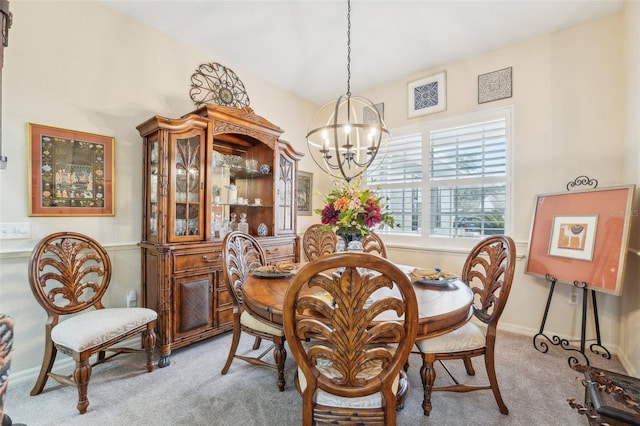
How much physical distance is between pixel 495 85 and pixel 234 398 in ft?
12.5

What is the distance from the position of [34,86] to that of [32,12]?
54 centimetres

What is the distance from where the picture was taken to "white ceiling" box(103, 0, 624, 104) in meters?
2.40

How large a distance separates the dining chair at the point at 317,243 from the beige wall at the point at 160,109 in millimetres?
1373

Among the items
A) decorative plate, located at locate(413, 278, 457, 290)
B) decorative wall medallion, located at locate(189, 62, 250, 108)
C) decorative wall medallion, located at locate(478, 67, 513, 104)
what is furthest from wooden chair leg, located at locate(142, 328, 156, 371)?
decorative wall medallion, located at locate(478, 67, 513, 104)

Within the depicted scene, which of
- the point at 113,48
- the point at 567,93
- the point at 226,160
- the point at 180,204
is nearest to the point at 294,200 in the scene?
the point at 226,160

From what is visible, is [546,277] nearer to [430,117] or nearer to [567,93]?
[567,93]

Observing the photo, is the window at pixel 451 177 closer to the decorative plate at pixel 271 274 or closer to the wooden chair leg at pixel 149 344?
the decorative plate at pixel 271 274

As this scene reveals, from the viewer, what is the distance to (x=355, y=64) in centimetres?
332

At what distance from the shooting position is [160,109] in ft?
8.91

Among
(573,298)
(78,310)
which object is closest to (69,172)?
(78,310)

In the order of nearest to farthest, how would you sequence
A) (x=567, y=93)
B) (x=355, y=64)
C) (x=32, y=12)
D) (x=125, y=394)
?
(x=125, y=394), (x=32, y=12), (x=567, y=93), (x=355, y=64)

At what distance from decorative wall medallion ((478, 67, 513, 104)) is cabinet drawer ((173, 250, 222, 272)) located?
330cm

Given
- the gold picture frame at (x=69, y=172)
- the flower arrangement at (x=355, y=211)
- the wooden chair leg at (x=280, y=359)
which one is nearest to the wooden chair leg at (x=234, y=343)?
the wooden chair leg at (x=280, y=359)

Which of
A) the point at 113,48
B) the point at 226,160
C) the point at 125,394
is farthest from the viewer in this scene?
the point at 226,160
